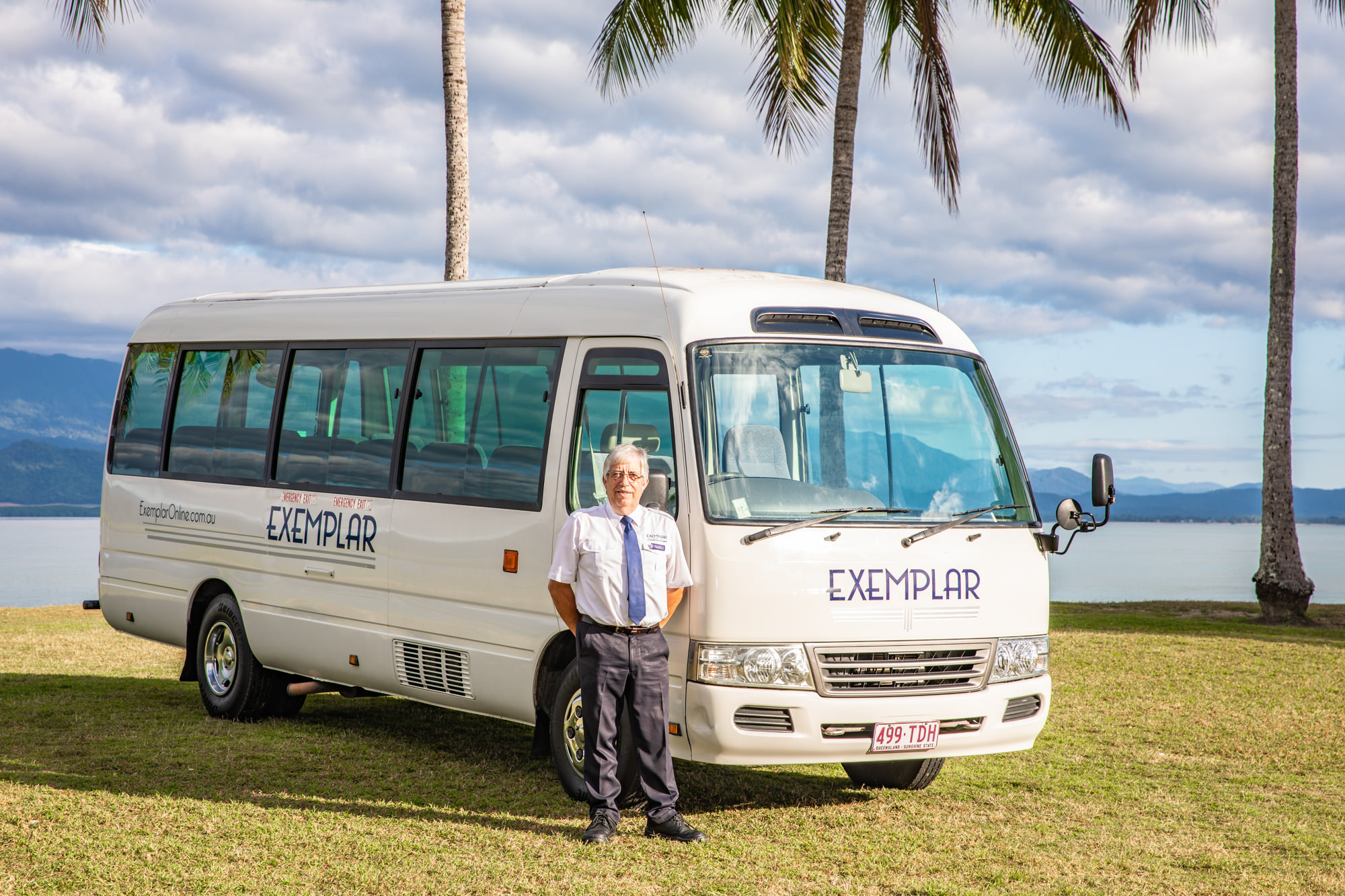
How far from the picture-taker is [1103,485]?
23.9 feet

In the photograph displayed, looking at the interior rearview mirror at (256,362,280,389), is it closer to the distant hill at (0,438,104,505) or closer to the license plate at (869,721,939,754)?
the license plate at (869,721,939,754)

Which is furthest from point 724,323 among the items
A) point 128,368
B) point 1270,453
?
point 1270,453

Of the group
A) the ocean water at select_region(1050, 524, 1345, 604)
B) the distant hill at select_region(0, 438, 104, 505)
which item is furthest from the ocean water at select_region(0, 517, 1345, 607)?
the distant hill at select_region(0, 438, 104, 505)

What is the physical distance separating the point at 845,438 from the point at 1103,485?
1440 millimetres

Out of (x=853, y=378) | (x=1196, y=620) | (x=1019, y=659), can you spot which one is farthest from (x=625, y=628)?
(x=1196, y=620)

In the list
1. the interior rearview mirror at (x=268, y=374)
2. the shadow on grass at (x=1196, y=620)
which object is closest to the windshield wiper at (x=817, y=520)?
the interior rearview mirror at (x=268, y=374)

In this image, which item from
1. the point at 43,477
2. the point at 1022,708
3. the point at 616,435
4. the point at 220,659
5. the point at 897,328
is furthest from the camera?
the point at 43,477

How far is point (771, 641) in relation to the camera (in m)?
6.64

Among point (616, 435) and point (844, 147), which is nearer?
point (616, 435)

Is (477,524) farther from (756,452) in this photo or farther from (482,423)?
(756,452)

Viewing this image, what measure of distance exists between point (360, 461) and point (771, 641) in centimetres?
368

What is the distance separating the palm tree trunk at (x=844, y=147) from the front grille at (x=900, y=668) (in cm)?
929

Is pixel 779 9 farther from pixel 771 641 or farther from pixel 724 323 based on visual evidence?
pixel 771 641

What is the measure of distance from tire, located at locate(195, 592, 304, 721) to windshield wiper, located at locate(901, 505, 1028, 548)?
5.42 meters
